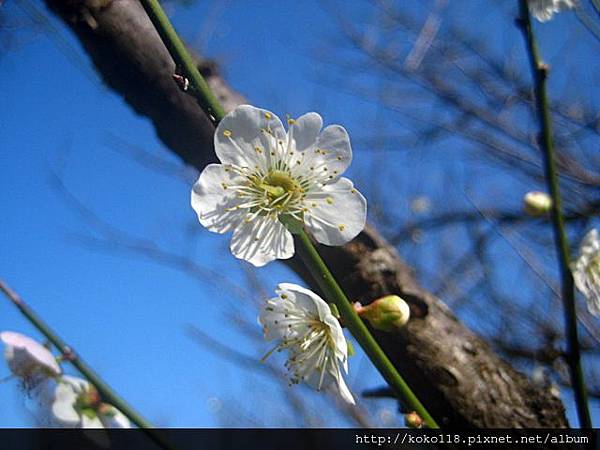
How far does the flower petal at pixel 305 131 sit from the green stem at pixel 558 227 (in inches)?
8.1

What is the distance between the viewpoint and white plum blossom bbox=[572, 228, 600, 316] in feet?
2.33

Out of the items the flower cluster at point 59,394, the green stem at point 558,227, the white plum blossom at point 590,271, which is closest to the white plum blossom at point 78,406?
the flower cluster at point 59,394

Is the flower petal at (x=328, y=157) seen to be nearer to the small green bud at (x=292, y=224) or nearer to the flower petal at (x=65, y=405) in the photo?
the small green bud at (x=292, y=224)

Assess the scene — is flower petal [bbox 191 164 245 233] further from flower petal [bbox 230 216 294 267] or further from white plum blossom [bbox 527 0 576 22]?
white plum blossom [bbox 527 0 576 22]

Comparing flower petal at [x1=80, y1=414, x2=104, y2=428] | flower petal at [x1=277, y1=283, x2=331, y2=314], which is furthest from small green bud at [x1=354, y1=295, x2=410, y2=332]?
flower petal at [x1=80, y1=414, x2=104, y2=428]

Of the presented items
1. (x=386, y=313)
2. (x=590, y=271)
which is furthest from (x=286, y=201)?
(x=590, y=271)

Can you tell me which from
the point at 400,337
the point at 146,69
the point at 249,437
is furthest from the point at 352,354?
the point at 249,437

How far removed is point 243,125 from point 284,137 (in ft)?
0.17

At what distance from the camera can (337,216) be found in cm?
57

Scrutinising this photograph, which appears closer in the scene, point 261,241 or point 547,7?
point 261,241

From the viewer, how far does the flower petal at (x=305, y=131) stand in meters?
0.59

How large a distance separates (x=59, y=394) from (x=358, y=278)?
1.35 feet

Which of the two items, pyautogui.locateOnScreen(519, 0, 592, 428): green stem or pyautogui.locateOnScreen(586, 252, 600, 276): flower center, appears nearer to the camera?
pyautogui.locateOnScreen(519, 0, 592, 428): green stem

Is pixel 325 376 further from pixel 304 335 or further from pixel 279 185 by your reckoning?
pixel 279 185
